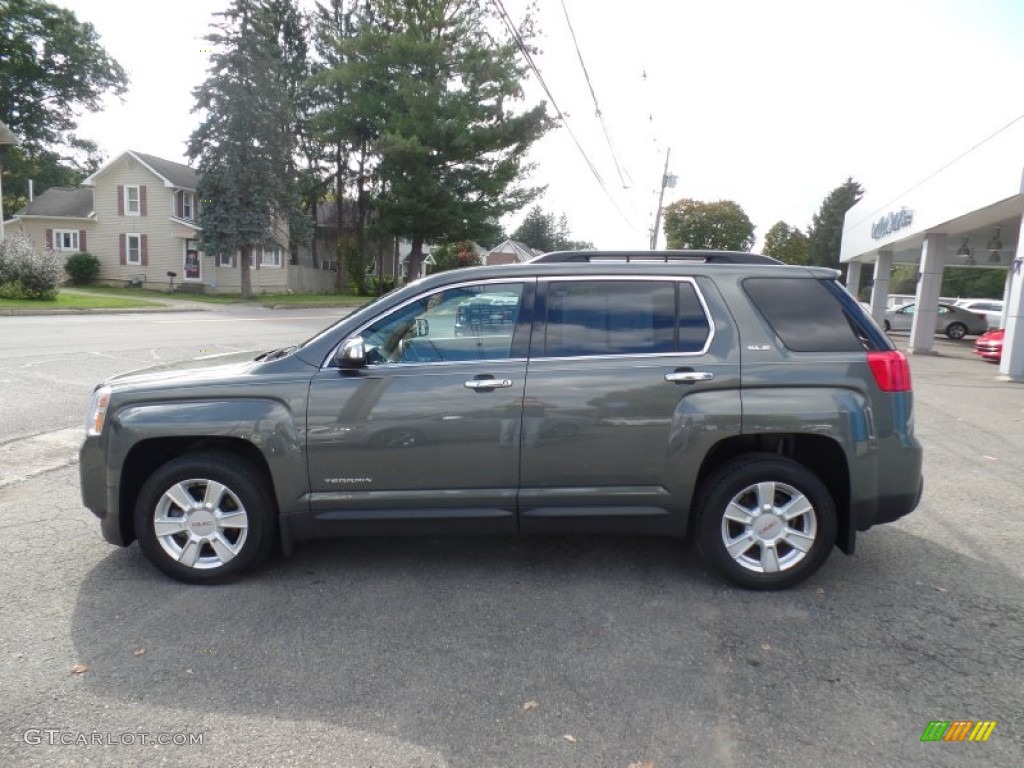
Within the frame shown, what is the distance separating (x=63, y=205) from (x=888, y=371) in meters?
49.6

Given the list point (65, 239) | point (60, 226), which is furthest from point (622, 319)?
point (60, 226)

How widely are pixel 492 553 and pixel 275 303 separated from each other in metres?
32.6

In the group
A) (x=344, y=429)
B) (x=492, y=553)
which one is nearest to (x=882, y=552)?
(x=492, y=553)

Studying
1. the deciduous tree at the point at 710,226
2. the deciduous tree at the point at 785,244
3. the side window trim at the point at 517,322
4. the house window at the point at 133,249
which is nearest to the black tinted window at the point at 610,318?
the side window trim at the point at 517,322

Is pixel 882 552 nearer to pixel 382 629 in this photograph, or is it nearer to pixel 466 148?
pixel 382 629

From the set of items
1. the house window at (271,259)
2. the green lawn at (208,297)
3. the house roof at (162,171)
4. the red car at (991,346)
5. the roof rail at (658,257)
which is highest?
the house roof at (162,171)

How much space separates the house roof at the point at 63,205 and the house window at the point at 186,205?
5.53m

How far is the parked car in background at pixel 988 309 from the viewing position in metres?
27.8

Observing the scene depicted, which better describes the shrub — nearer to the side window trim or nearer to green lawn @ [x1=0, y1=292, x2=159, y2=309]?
green lawn @ [x1=0, y1=292, x2=159, y2=309]

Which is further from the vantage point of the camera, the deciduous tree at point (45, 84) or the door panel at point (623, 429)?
the deciduous tree at point (45, 84)

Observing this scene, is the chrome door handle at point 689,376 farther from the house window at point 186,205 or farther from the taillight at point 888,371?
the house window at point 186,205

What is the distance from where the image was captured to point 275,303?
34.9 meters

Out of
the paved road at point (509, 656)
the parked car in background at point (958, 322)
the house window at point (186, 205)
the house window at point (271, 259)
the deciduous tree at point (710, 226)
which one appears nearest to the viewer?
the paved road at point (509, 656)

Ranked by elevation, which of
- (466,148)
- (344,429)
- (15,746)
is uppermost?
(466,148)
